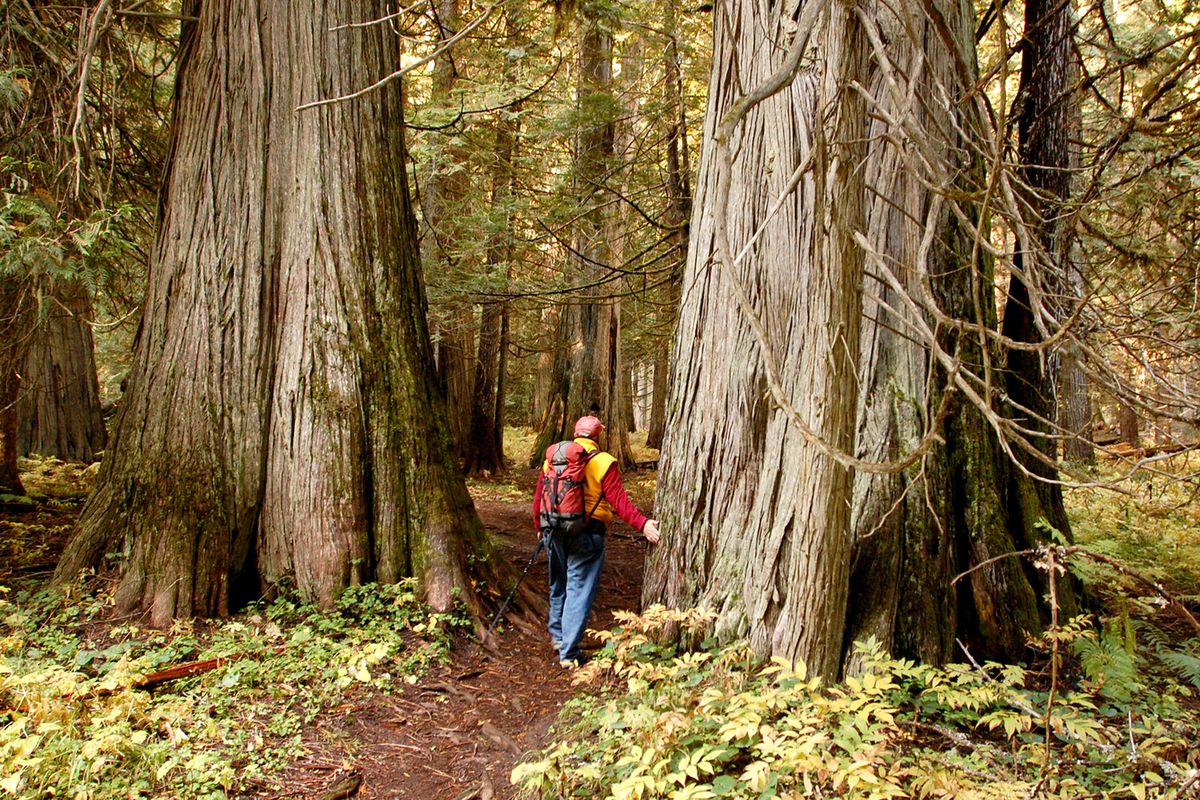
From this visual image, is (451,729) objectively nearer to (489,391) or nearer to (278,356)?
(278,356)

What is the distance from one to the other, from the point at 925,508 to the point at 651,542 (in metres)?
1.83

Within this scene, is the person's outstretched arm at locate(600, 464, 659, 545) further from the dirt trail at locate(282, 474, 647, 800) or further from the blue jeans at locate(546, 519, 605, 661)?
→ the dirt trail at locate(282, 474, 647, 800)

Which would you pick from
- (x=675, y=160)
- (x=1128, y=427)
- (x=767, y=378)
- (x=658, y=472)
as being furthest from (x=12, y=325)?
(x=1128, y=427)

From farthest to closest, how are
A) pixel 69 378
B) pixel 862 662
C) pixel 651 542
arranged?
1. pixel 69 378
2. pixel 651 542
3. pixel 862 662

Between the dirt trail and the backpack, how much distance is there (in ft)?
3.27

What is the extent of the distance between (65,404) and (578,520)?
8223 millimetres

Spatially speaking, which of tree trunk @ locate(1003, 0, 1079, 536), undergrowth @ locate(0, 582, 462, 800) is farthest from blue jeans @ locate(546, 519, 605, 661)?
tree trunk @ locate(1003, 0, 1079, 536)

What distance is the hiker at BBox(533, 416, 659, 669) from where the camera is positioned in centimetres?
525

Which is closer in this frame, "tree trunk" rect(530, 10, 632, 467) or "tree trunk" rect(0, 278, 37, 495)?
"tree trunk" rect(0, 278, 37, 495)

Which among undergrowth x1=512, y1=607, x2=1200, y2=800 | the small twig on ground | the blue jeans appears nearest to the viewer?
undergrowth x1=512, y1=607, x2=1200, y2=800

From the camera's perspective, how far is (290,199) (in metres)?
5.41

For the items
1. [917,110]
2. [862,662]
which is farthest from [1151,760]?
[917,110]

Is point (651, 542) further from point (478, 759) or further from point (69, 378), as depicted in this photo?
point (69, 378)

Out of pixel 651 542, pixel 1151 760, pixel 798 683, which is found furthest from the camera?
pixel 651 542
